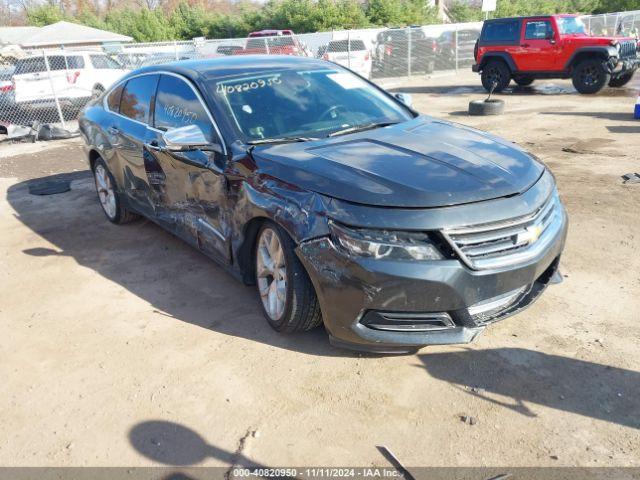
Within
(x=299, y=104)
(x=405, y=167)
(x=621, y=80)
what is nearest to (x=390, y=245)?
(x=405, y=167)

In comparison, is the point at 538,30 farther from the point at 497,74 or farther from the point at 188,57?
the point at 188,57

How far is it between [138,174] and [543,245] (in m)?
3.50

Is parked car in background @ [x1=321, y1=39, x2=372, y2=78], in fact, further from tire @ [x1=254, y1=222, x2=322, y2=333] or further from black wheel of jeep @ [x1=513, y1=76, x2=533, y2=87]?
tire @ [x1=254, y1=222, x2=322, y2=333]

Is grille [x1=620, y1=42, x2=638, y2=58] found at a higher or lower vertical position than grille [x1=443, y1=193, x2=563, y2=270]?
lower

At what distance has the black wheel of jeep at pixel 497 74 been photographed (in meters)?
15.2

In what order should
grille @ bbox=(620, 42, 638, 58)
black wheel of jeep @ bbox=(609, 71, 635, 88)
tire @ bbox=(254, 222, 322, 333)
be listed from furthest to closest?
black wheel of jeep @ bbox=(609, 71, 635, 88) → grille @ bbox=(620, 42, 638, 58) → tire @ bbox=(254, 222, 322, 333)

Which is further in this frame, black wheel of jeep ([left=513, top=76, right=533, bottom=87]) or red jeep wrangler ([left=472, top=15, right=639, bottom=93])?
black wheel of jeep ([left=513, top=76, right=533, bottom=87])

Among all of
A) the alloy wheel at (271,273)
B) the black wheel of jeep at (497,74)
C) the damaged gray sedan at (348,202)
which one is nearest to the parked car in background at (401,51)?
the black wheel of jeep at (497,74)

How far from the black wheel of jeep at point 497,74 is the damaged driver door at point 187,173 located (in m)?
12.4

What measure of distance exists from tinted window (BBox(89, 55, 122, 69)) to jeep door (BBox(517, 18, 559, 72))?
35.0 feet

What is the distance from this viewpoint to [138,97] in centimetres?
511

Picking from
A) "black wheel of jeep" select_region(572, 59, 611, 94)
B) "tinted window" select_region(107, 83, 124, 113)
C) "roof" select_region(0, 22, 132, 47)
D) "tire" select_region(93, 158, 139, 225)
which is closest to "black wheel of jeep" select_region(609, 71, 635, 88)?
"black wheel of jeep" select_region(572, 59, 611, 94)

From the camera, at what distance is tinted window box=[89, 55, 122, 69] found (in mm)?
14617

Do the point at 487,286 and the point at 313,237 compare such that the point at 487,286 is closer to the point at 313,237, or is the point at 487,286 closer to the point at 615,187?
the point at 313,237
